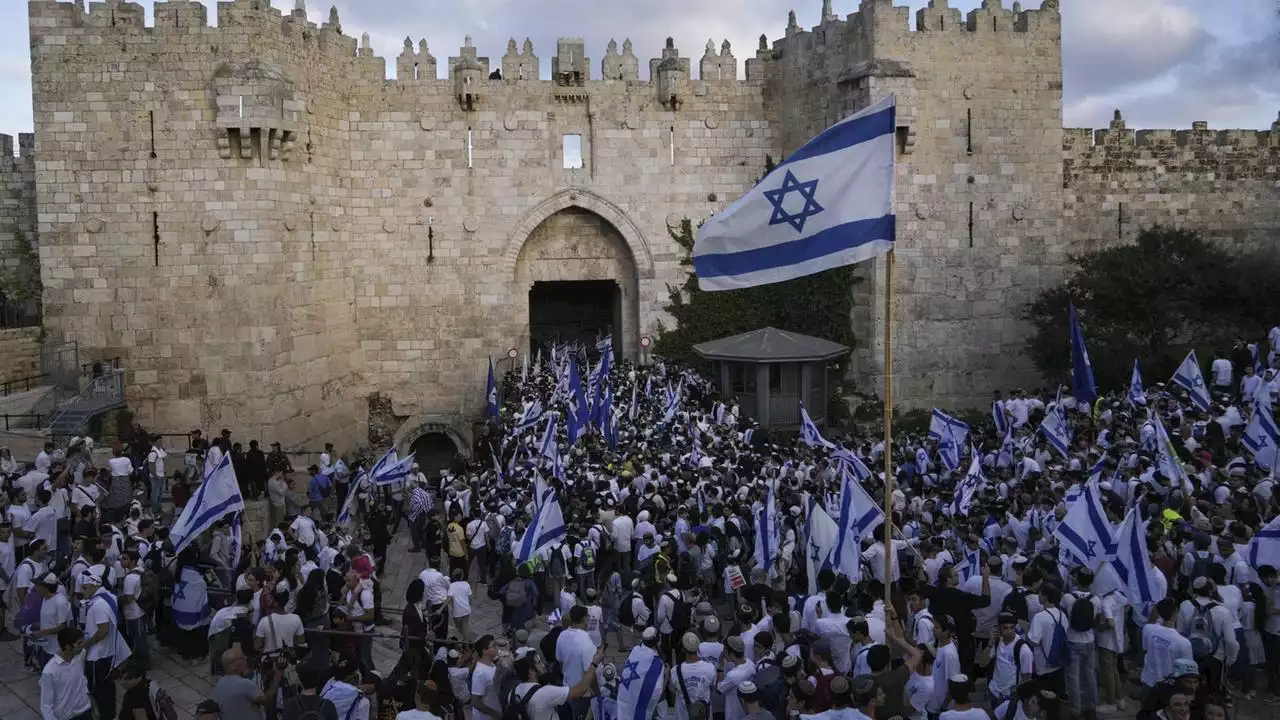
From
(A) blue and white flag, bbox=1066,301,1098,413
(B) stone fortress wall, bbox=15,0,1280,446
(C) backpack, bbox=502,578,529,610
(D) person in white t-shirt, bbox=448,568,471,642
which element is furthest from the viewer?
(B) stone fortress wall, bbox=15,0,1280,446

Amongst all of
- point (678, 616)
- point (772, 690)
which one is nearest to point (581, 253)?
point (678, 616)

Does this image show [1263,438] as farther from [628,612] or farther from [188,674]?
[188,674]

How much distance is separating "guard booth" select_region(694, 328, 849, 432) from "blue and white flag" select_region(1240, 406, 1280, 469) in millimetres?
9001

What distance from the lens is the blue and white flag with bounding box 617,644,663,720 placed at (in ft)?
24.2

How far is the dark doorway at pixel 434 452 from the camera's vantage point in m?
25.9

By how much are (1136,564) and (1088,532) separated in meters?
0.47

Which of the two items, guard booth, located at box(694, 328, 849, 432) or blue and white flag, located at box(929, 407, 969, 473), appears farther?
guard booth, located at box(694, 328, 849, 432)

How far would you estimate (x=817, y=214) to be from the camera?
26.0ft

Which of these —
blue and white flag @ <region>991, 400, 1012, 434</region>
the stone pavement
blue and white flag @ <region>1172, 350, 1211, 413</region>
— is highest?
blue and white flag @ <region>1172, 350, 1211, 413</region>

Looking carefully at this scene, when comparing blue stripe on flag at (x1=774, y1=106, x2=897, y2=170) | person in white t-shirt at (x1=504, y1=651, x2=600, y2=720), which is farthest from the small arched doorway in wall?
person in white t-shirt at (x1=504, y1=651, x2=600, y2=720)

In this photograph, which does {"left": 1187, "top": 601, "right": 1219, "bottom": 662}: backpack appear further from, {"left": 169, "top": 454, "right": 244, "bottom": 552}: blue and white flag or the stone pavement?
{"left": 169, "top": 454, "right": 244, "bottom": 552}: blue and white flag

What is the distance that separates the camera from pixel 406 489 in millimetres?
17250

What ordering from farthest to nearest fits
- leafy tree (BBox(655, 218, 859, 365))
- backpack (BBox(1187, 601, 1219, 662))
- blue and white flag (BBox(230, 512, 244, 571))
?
leafy tree (BBox(655, 218, 859, 365)), blue and white flag (BBox(230, 512, 244, 571)), backpack (BBox(1187, 601, 1219, 662))

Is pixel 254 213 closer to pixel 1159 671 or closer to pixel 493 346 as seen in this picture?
pixel 493 346
